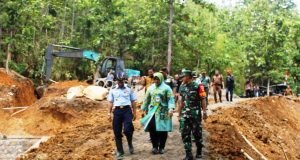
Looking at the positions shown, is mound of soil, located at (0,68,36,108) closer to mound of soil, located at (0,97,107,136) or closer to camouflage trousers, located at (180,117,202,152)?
mound of soil, located at (0,97,107,136)

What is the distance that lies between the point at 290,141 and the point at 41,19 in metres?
28.5

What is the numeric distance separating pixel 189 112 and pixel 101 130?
5.79 meters

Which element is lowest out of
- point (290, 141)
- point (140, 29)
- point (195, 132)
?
point (290, 141)

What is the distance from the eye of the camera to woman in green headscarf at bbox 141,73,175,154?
36.2 feet

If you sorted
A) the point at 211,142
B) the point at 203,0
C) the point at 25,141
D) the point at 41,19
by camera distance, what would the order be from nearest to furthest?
the point at 211,142, the point at 25,141, the point at 203,0, the point at 41,19

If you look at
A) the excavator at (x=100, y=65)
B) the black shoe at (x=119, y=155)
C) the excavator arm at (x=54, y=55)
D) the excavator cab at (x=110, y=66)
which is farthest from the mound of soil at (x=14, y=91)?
the black shoe at (x=119, y=155)

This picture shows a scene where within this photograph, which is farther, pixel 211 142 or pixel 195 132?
pixel 211 142

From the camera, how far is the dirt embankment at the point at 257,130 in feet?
42.8

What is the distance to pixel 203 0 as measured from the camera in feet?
130

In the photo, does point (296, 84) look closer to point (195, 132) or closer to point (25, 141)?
point (25, 141)

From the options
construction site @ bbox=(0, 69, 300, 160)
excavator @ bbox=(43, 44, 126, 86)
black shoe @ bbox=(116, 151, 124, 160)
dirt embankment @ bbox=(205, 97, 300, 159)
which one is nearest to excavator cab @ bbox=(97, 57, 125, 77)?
excavator @ bbox=(43, 44, 126, 86)

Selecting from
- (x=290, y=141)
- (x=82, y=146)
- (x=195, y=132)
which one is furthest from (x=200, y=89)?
(x=290, y=141)

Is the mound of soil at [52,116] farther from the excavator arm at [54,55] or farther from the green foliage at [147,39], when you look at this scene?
the green foliage at [147,39]

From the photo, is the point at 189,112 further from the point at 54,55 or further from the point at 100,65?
the point at 54,55
